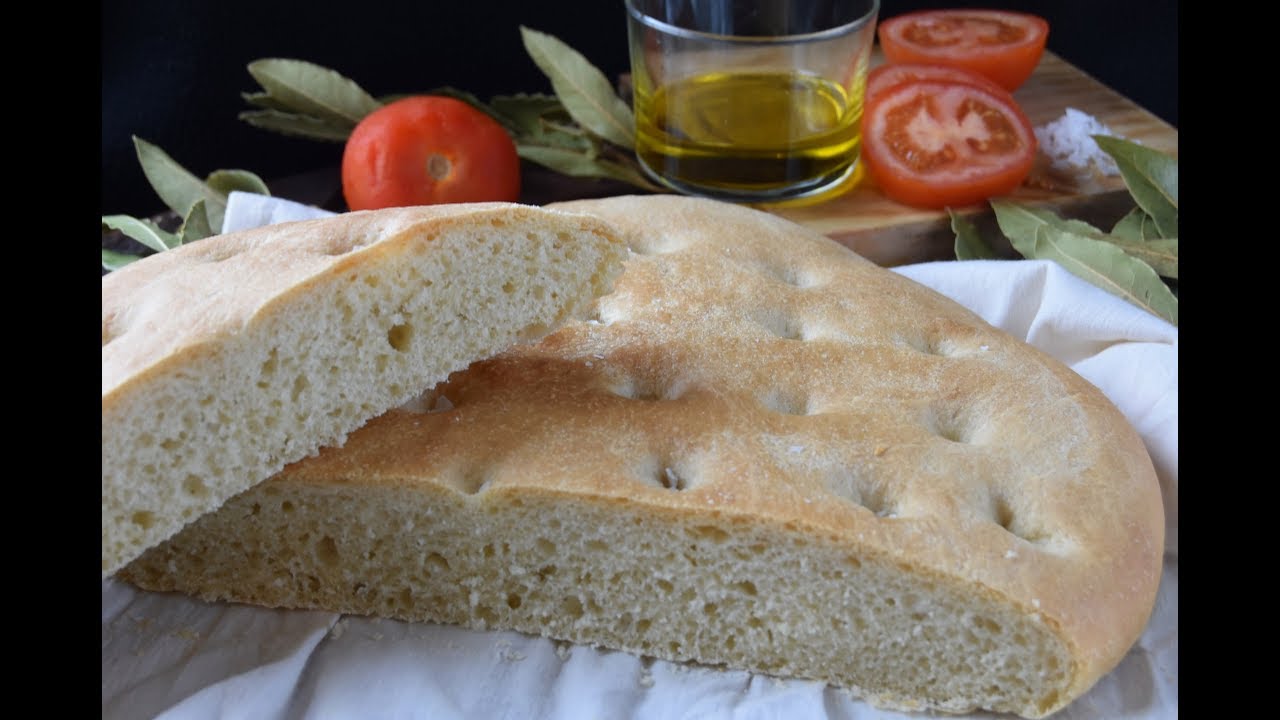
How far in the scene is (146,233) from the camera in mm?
2730

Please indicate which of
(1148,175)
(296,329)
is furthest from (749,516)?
(1148,175)

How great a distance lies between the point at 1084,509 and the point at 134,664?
140 centimetres

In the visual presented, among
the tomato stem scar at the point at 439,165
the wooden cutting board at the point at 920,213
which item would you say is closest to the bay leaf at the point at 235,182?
the tomato stem scar at the point at 439,165

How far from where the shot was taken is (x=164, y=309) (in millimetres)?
1812

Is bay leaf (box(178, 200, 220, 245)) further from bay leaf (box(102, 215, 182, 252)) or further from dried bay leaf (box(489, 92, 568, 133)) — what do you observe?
dried bay leaf (box(489, 92, 568, 133))

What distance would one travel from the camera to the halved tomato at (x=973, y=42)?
339 centimetres

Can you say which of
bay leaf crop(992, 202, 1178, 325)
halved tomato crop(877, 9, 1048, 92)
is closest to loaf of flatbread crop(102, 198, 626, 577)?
bay leaf crop(992, 202, 1178, 325)

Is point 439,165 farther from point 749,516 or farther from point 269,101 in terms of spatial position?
point 749,516

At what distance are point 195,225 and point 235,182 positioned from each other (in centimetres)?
26

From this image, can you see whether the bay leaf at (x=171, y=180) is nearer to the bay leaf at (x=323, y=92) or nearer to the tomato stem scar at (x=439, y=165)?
the bay leaf at (x=323, y=92)

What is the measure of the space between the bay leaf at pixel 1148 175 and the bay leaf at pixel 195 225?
202 cm

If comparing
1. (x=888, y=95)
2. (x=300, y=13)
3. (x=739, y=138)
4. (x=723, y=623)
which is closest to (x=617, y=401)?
(x=723, y=623)

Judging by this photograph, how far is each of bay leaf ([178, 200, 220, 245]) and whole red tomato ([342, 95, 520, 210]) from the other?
35 cm

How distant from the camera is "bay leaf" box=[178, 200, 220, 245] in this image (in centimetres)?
273
